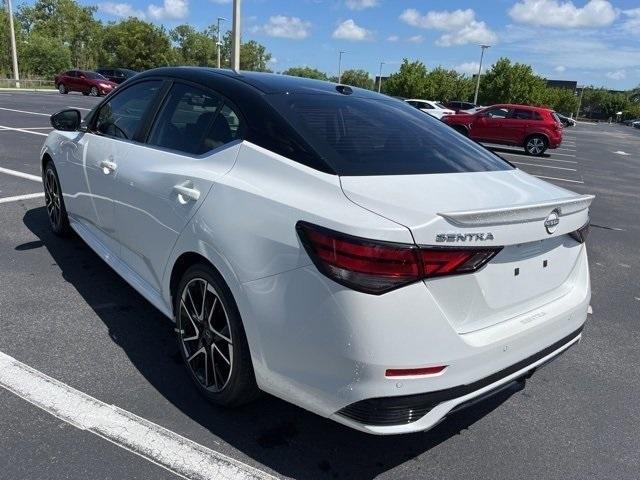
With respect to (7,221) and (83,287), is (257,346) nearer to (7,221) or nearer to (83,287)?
(83,287)

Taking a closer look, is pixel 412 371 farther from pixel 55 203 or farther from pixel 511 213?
pixel 55 203

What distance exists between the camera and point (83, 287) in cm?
403

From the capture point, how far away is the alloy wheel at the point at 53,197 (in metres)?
4.81

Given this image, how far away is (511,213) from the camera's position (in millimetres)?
2070

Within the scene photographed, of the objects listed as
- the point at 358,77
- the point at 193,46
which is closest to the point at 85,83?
the point at 193,46

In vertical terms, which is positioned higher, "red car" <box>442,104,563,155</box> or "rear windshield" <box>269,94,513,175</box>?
"rear windshield" <box>269,94,513,175</box>

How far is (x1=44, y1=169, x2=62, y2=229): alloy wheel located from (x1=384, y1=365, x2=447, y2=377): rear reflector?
389 centimetres

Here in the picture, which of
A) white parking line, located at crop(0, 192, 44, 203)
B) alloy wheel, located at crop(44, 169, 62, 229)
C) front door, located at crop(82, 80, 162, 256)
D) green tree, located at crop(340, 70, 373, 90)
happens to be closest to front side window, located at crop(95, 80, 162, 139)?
front door, located at crop(82, 80, 162, 256)

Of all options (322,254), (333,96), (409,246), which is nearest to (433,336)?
(409,246)

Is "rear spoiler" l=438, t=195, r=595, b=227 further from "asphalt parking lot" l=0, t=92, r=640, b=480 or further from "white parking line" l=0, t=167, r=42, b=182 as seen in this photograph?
"white parking line" l=0, t=167, r=42, b=182

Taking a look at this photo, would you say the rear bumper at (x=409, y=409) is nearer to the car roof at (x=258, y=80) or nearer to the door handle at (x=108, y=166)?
the car roof at (x=258, y=80)

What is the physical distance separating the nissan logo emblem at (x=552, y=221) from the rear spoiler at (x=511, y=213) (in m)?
0.01

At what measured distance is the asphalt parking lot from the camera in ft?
7.69

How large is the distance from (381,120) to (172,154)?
1174 mm
